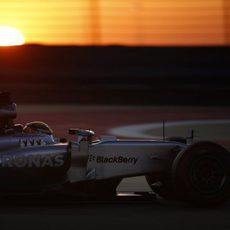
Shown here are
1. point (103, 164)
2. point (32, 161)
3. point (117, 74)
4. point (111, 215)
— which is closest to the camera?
point (111, 215)

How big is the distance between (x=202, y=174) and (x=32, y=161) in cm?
135

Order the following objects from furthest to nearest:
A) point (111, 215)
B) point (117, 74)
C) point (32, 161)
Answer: point (117, 74), point (32, 161), point (111, 215)

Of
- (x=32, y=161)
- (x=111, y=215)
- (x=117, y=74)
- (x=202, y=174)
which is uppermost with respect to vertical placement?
(x=117, y=74)

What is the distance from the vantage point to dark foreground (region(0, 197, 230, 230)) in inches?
239

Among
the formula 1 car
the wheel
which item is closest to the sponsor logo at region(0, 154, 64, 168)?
the formula 1 car

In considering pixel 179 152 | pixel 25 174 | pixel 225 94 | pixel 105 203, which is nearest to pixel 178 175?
pixel 179 152

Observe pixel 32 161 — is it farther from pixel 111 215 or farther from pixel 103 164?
pixel 111 215

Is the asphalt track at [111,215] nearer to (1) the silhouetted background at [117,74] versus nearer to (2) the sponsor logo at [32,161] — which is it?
(2) the sponsor logo at [32,161]

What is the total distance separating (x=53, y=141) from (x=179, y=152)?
105 cm

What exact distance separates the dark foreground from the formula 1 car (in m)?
0.14

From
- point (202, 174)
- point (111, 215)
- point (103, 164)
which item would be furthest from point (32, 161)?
point (202, 174)

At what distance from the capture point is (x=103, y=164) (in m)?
6.94

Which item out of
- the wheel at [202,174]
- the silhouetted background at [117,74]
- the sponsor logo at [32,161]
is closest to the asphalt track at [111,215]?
the wheel at [202,174]

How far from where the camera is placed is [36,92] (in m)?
21.1
